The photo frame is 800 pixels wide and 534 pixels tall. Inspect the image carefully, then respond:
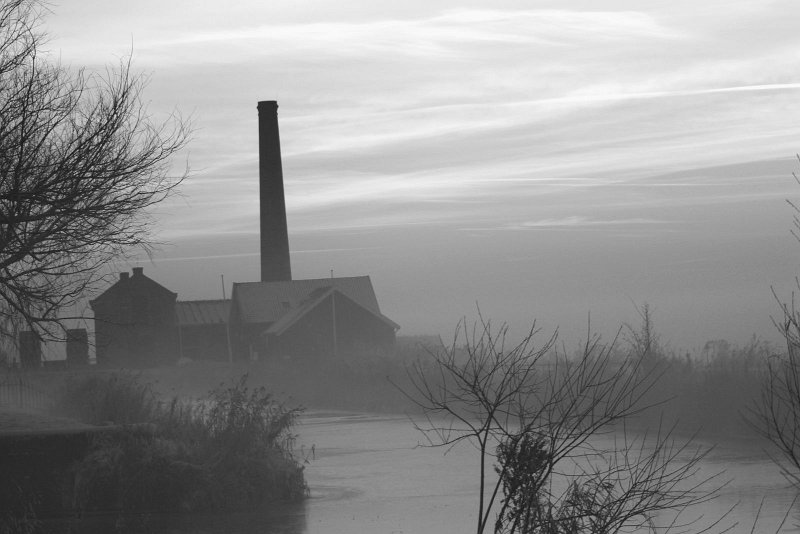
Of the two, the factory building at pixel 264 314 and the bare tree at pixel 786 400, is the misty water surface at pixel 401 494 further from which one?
the factory building at pixel 264 314

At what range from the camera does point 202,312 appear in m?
66.7

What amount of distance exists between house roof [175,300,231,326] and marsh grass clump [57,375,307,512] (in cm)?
4484

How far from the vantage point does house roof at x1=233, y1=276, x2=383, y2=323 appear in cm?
5941

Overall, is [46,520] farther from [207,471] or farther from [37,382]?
[37,382]

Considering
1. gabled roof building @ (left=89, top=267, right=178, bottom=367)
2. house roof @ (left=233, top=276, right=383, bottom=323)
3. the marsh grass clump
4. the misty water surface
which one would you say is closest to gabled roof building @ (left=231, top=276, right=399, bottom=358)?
house roof @ (left=233, top=276, right=383, bottom=323)

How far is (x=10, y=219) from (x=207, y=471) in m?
5.65

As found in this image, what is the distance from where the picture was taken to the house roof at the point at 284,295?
5941cm

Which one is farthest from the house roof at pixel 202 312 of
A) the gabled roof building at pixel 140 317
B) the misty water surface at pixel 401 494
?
the misty water surface at pixel 401 494

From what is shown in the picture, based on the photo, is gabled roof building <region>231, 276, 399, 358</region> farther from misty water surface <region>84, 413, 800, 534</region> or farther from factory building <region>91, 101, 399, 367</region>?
misty water surface <region>84, 413, 800, 534</region>

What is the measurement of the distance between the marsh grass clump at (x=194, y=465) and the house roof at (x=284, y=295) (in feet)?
126

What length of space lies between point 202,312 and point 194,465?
4916cm

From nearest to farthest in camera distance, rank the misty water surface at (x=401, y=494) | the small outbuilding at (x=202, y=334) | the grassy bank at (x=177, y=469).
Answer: the misty water surface at (x=401, y=494) < the grassy bank at (x=177, y=469) < the small outbuilding at (x=202, y=334)

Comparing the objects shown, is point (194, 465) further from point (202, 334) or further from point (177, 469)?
point (202, 334)

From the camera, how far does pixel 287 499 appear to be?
1872 centimetres
